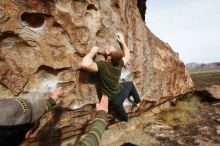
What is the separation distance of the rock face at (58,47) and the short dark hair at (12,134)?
9.16 ft

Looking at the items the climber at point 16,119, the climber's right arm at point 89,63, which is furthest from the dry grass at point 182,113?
the climber at point 16,119

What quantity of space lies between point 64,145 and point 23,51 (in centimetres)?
212

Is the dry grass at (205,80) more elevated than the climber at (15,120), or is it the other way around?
the climber at (15,120)

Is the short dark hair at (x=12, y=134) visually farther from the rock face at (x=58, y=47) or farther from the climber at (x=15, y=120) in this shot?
the rock face at (x=58, y=47)

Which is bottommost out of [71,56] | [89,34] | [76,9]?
[71,56]

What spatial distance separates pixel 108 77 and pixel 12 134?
3.83m

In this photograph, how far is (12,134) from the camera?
2141 mm

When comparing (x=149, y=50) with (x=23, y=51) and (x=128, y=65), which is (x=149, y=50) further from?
(x=23, y=51)

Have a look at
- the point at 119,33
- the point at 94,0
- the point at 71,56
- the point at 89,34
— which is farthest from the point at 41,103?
the point at 119,33

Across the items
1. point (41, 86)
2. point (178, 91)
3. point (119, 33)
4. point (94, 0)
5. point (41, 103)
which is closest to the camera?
point (41, 103)

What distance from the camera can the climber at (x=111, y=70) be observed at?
578 centimetres

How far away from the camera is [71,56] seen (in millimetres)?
5727

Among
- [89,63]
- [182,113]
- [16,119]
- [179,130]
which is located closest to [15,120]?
[16,119]

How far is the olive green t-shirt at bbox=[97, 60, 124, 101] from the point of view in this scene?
19.1ft
